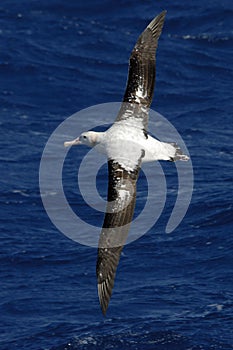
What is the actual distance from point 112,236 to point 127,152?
219 centimetres

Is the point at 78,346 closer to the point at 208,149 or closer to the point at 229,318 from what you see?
the point at 229,318

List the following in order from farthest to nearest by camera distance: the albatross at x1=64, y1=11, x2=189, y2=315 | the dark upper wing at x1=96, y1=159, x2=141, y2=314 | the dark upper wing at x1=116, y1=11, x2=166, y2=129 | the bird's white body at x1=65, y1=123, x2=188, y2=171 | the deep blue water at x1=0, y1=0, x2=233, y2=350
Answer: the deep blue water at x1=0, y1=0, x2=233, y2=350, the dark upper wing at x1=116, y1=11, x2=166, y2=129, the bird's white body at x1=65, y1=123, x2=188, y2=171, the albatross at x1=64, y1=11, x2=189, y2=315, the dark upper wing at x1=96, y1=159, x2=141, y2=314

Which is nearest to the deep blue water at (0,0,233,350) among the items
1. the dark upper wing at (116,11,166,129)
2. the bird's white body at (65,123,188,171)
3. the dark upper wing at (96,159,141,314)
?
the dark upper wing at (96,159,141,314)

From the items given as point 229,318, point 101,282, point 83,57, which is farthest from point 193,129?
point 101,282

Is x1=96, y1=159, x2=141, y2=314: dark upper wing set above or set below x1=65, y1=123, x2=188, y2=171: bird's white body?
below

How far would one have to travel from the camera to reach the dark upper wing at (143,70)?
76.7 feet

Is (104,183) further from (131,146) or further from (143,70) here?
(131,146)

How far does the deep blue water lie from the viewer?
28.2 m

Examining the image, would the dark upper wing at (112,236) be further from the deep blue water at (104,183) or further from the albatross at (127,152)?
the deep blue water at (104,183)

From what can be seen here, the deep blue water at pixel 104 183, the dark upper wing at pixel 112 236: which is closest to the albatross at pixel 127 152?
the dark upper wing at pixel 112 236

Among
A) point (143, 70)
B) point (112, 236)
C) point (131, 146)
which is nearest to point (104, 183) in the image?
point (143, 70)

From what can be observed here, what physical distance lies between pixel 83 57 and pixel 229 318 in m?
16.0

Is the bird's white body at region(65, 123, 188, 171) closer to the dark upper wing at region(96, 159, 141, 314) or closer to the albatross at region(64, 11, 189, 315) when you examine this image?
the albatross at region(64, 11, 189, 315)

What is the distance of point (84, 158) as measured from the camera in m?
35.2
